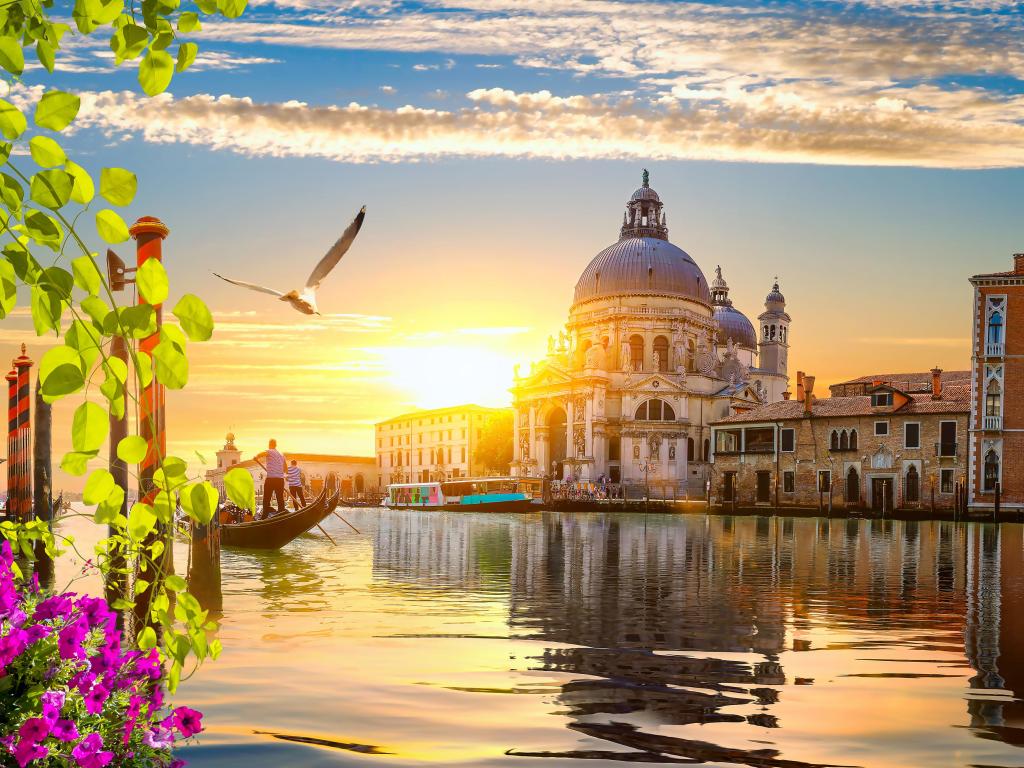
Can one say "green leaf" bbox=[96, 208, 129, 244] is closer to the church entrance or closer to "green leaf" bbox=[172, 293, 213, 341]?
"green leaf" bbox=[172, 293, 213, 341]

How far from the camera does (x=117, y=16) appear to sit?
2.83 m

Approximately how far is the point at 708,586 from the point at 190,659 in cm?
867

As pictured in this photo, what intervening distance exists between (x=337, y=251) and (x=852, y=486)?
4499 centimetres

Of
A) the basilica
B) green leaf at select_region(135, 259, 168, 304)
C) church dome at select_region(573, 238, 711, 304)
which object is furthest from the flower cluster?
church dome at select_region(573, 238, 711, 304)

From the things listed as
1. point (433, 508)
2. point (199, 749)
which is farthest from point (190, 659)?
point (433, 508)

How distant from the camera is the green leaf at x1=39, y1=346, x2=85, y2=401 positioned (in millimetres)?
2496

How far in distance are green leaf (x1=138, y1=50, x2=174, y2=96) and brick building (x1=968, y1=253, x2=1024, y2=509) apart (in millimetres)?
45016

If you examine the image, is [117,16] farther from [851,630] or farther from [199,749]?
[851,630]

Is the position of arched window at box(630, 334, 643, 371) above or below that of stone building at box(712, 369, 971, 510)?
above

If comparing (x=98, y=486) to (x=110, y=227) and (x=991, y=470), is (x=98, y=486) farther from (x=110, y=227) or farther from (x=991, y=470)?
(x=991, y=470)

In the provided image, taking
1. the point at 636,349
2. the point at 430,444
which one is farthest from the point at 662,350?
the point at 430,444

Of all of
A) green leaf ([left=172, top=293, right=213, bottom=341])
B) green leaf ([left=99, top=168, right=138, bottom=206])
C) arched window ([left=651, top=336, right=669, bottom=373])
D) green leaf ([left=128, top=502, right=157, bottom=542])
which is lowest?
green leaf ([left=128, top=502, right=157, bottom=542])

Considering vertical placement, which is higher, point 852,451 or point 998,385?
point 998,385

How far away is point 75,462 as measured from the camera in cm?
265
